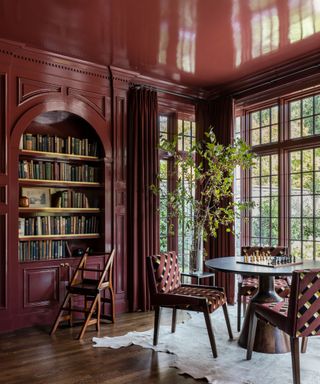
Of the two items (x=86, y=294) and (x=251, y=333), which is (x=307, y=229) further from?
(x=86, y=294)

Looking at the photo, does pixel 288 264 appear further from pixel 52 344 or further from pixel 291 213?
pixel 52 344

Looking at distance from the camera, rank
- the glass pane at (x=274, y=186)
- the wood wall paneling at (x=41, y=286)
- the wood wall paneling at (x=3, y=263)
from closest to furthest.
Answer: the wood wall paneling at (x=3, y=263) < the wood wall paneling at (x=41, y=286) < the glass pane at (x=274, y=186)

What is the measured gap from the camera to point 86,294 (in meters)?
4.20

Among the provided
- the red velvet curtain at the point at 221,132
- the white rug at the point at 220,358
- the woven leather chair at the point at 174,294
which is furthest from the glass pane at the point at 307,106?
the white rug at the point at 220,358

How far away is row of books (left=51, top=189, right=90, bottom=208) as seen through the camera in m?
4.87

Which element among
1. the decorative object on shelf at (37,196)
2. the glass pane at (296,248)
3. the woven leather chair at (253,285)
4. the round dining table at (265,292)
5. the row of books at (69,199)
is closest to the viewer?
the round dining table at (265,292)

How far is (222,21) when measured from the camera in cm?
379

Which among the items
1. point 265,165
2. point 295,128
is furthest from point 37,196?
point 295,128

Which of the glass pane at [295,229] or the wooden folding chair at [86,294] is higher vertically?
the glass pane at [295,229]

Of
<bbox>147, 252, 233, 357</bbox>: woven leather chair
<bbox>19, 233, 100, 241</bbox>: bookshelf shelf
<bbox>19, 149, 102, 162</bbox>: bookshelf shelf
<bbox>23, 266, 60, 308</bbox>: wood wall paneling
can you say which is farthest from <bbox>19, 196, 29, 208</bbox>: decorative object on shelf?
<bbox>147, 252, 233, 357</bbox>: woven leather chair

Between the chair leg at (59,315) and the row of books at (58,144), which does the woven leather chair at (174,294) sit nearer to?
the chair leg at (59,315)

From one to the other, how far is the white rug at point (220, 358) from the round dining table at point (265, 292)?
3.3 inches

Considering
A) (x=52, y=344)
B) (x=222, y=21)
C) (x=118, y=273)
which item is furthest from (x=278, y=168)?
(x=52, y=344)

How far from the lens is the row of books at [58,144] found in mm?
4613
